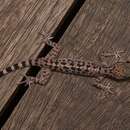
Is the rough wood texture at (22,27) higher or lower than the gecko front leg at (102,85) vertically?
higher

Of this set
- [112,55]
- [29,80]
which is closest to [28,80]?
[29,80]

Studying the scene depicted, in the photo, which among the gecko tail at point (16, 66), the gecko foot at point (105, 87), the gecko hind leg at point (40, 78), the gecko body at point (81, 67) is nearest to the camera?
the gecko foot at point (105, 87)

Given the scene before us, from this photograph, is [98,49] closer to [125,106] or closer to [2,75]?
[125,106]

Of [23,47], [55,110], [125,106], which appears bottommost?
[125,106]

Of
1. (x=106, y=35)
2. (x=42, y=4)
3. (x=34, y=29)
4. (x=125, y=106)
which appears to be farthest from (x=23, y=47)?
(x=125, y=106)

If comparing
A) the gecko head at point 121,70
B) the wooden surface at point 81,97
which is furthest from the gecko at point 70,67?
the wooden surface at point 81,97

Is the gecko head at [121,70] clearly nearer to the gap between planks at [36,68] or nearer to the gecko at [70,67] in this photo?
the gecko at [70,67]

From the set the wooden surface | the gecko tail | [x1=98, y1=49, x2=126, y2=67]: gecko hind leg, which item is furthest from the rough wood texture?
[x1=98, y1=49, x2=126, y2=67]: gecko hind leg
